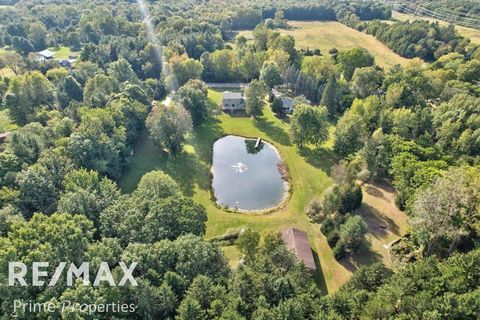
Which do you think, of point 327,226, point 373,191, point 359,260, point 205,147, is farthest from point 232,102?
point 359,260

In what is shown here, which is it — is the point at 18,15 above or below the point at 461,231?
below

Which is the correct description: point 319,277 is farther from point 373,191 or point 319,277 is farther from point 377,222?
point 373,191

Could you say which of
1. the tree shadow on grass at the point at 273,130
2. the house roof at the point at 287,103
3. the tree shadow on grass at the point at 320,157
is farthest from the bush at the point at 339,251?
the house roof at the point at 287,103

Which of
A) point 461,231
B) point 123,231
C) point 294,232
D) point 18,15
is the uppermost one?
point 461,231

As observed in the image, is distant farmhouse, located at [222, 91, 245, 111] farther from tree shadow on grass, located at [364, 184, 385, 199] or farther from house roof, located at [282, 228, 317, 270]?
house roof, located at [282, 228, 317, 270]

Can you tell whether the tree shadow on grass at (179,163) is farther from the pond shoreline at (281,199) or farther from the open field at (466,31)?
the open field at (466,31)

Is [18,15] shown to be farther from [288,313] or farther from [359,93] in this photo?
[288,313]

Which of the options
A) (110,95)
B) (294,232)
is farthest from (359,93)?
(110,95)
